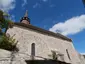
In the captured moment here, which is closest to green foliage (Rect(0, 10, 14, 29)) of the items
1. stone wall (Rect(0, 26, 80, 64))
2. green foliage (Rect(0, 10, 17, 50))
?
green foliage (Rect(0, 10, 17, 50))

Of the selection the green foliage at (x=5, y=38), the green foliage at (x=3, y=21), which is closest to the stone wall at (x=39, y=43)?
the green foliage at (x=5, y=38)

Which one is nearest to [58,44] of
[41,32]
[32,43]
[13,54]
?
[41,32]

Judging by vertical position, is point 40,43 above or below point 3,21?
below

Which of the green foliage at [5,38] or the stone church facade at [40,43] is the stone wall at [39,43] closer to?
the stone church facade at [40,43]

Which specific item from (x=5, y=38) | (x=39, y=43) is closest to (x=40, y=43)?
(x=39, y=43)

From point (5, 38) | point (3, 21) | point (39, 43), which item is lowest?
point (5, 38)

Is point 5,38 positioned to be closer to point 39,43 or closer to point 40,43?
point 39,43

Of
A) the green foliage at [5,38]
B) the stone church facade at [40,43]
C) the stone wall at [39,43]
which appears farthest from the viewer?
the stone church facade at [40,43]

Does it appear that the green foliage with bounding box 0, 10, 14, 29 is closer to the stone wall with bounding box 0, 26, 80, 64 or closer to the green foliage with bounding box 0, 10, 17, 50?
the green foliage with bounding box 0, 10, 17, 50

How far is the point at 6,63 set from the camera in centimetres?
977

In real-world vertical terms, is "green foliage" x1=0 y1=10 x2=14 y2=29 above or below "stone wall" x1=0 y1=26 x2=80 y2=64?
above

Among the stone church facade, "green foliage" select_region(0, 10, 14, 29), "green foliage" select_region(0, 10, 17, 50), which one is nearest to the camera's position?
"green foliage" select_region(0, 10, 17, 50)

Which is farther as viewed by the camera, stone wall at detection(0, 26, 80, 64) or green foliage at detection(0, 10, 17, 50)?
stone wall at detection(0, 26, 80, 64)

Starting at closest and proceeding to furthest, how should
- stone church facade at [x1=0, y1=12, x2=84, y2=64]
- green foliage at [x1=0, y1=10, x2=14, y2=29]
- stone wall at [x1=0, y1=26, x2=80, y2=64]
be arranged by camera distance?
green foliage at [x1=0, y1=10, x2=14, y2=29] < stone wall at [x1=0, y1=26, x2=80, y2=64] < stone church facade at [x1=0, y1=12, x2=84, y2=64]
